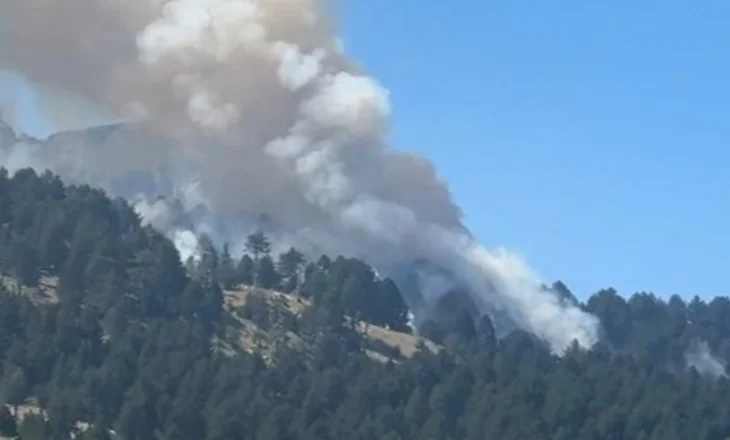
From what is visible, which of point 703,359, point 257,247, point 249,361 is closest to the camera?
point 249,361

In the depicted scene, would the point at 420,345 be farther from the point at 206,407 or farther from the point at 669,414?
the point at 206,407

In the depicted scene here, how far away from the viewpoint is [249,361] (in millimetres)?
118688

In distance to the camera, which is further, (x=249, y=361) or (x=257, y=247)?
(x=257, y=247)

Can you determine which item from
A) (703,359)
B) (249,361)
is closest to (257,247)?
(249,361)

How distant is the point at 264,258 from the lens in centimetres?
15262

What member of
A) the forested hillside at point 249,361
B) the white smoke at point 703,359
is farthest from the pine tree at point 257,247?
the white smoke at point 703,359

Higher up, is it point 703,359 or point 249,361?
point 703,359

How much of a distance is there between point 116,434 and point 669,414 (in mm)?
50132

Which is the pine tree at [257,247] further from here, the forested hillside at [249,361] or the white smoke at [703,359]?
the white smoke at [703,359]

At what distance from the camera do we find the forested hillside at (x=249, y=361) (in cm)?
10269

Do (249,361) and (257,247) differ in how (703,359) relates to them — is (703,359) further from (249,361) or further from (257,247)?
(249,361)

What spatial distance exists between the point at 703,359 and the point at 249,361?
284 ft

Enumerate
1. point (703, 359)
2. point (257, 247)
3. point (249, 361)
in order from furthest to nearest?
point (703, 359) < point (257, 247) < point (249, 361)

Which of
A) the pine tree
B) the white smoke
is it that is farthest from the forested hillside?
the white smoke
